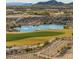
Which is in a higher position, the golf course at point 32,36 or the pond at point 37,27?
the pond at point 37,27

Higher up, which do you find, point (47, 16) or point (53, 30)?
point (47, 16)

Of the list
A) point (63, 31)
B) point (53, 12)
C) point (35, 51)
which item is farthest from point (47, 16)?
point (35, 51)

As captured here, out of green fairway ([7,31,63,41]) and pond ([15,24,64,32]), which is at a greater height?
pond ([15,24,64,32])

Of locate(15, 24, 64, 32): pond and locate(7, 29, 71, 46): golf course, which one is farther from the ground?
locate(15, 24, 64, 32): pond

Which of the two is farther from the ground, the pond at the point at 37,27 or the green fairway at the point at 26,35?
the pond at the point at 37,27
